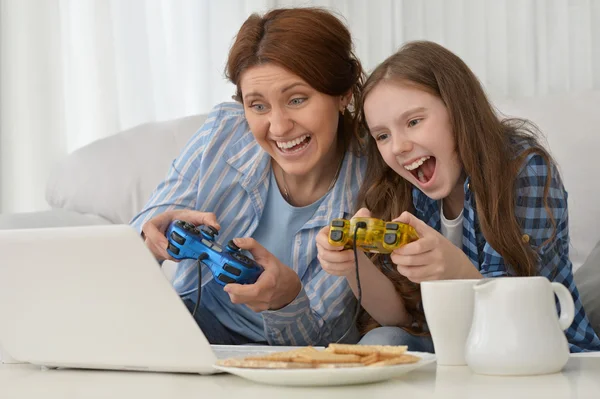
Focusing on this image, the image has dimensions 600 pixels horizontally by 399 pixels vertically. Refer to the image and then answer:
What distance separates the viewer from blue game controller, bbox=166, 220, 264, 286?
3.94ft

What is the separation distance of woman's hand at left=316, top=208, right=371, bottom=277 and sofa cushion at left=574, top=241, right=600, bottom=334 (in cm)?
60

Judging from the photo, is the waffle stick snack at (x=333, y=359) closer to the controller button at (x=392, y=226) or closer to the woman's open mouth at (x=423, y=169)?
the controller button at (x=392, y=226)

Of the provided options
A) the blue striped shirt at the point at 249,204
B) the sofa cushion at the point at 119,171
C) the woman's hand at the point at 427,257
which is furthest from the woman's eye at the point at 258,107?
the sofa cushion at the point at 119,171

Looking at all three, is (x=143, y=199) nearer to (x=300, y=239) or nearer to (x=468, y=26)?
(x=300, y=239)

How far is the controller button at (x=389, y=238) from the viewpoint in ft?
3.30

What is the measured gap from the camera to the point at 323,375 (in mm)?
736

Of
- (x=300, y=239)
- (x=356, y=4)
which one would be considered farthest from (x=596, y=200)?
(x=356, y=4)

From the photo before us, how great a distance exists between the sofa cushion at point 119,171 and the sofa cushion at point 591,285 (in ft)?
3.31

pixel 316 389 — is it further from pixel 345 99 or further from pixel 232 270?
pixel 345 99

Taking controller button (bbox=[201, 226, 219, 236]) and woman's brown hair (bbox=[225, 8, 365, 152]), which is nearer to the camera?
controller button (bbox=[201, 226, 219, 236])

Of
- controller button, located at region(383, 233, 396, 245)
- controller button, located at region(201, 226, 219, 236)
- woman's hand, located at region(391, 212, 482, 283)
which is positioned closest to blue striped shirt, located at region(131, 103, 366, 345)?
controller button, located at region(201, 226, 219, 236)

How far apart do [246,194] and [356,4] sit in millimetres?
1059

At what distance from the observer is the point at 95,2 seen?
249cm

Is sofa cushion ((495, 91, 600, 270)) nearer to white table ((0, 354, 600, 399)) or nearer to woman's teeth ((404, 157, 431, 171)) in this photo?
woman's teeth ((404, 157, 431, 171))
